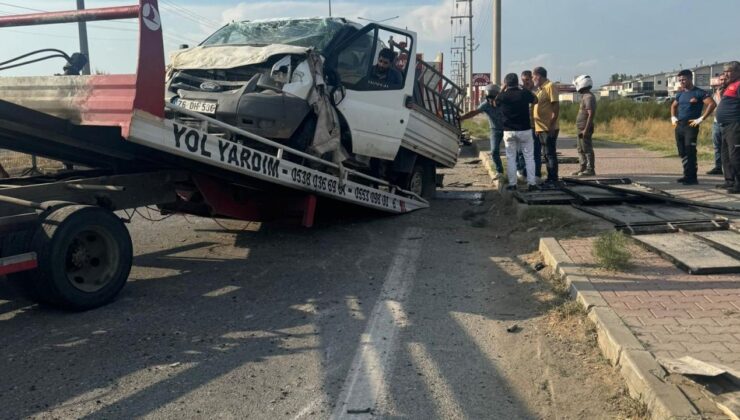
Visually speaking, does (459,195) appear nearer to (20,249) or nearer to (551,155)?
(551,155)

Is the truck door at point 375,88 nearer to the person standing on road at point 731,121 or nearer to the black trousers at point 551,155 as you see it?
the black trousers at point 551,155

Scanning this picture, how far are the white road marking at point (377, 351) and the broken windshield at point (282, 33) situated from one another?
3.03 metres

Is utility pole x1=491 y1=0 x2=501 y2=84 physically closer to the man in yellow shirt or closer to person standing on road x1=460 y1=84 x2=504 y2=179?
person standing on road x1=460 y1=84 x2=504 y2=179

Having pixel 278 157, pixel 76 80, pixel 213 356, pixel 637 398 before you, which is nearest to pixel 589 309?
pixel 637 398

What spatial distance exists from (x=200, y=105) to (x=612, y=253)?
4249 mm

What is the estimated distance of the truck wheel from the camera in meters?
10.3

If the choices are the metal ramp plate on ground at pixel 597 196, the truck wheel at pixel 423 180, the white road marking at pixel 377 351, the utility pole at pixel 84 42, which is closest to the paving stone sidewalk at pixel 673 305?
the white road marking at pixel 377 351

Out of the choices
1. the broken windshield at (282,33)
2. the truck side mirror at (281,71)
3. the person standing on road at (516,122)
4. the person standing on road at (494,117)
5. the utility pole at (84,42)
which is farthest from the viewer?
the person standing on road at (494,117)

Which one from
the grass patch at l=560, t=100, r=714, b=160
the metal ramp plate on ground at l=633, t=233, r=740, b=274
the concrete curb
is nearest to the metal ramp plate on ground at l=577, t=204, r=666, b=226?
the metal ramp plate on ground at l=633, t=233, r=740, b=274

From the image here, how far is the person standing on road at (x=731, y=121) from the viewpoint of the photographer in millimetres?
9164

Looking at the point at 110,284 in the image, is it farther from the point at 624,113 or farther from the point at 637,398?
the point at 624,113

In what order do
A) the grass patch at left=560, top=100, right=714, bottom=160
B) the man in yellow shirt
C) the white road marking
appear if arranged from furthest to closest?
1. the grass patch at left=560, top=100, right=714, bottom=160
2. the man in yellow shirt
3. the white road marking

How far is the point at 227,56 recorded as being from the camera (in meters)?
7.18

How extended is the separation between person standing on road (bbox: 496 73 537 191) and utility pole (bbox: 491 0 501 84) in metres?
11.4
